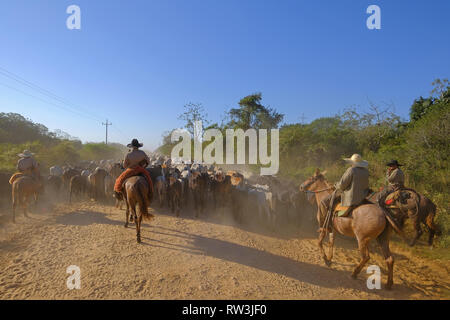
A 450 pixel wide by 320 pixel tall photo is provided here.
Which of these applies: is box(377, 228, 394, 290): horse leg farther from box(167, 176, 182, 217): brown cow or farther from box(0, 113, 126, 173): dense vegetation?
box(0, 113, 126, 173): dense vegetation

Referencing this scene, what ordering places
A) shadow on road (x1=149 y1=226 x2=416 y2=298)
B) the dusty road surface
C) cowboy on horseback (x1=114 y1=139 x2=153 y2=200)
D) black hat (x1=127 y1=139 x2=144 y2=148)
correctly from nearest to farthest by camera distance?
the dusty road surface < shadow on road (x1=149 y1=226 x2=416 y2=298) < cowboy on horseback (x1=114 y1=139 x2=153 y2=200) < black hat (x1=127 y1=139 x2=144 y2=148)

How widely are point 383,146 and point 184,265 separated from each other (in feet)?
44.5

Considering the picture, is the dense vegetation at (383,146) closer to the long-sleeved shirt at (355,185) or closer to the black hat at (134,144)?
the long-sleeved shirt at (355,185)

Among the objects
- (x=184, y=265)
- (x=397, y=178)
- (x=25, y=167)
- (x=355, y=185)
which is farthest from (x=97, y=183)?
(x=397, y=178)

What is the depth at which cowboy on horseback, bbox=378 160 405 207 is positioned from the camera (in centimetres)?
670

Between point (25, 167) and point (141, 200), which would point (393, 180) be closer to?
point (141, 200)

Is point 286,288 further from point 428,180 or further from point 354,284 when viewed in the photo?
point 428,180

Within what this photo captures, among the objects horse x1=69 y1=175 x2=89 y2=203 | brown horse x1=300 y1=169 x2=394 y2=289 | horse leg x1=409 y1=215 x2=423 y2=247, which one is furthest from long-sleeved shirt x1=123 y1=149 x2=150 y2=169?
horse leg x1=409 y1=215 x2=423 y2=247

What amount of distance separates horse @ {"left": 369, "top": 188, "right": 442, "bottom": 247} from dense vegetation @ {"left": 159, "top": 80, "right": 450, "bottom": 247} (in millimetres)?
498

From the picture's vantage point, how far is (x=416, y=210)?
6.50 m

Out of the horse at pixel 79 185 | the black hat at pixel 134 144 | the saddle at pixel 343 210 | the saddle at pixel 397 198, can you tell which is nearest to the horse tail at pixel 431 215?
the saddle at pixel 397 198
